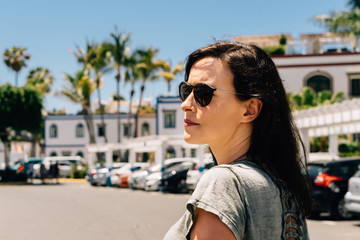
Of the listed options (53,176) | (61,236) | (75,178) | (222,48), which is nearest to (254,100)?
(222,48)

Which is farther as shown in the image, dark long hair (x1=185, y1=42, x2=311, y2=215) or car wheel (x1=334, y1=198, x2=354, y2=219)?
car wheel (x1=334, y1=198, x2=354, y2=219)

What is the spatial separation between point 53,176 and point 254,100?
37.0 metres

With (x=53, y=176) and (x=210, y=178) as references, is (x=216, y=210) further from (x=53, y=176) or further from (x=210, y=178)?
(x=53, y=176)

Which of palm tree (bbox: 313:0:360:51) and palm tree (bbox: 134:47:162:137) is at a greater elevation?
palm tree (bbox: 313:0:360:51)

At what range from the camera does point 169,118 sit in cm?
5122

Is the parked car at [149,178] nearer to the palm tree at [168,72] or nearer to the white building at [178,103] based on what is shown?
the white building at [178,103]

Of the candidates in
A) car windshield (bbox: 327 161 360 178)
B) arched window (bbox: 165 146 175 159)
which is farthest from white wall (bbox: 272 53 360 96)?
car windshield (bbox: 327 161 360 178)

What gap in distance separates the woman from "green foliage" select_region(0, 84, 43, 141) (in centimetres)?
4257

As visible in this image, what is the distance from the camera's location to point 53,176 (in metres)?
37.4

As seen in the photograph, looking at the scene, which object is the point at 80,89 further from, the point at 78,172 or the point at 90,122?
the point at 78,172

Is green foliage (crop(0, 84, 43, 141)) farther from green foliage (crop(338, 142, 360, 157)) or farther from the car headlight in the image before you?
the car headlight

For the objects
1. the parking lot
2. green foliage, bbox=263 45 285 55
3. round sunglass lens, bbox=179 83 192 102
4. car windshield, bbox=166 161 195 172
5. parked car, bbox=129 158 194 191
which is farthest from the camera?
A: green foliage, bbox=263 45 285 55

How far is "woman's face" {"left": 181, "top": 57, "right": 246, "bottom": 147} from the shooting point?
176cm

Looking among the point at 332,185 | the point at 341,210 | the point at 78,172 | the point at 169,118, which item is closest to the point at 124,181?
the point at 78,172
